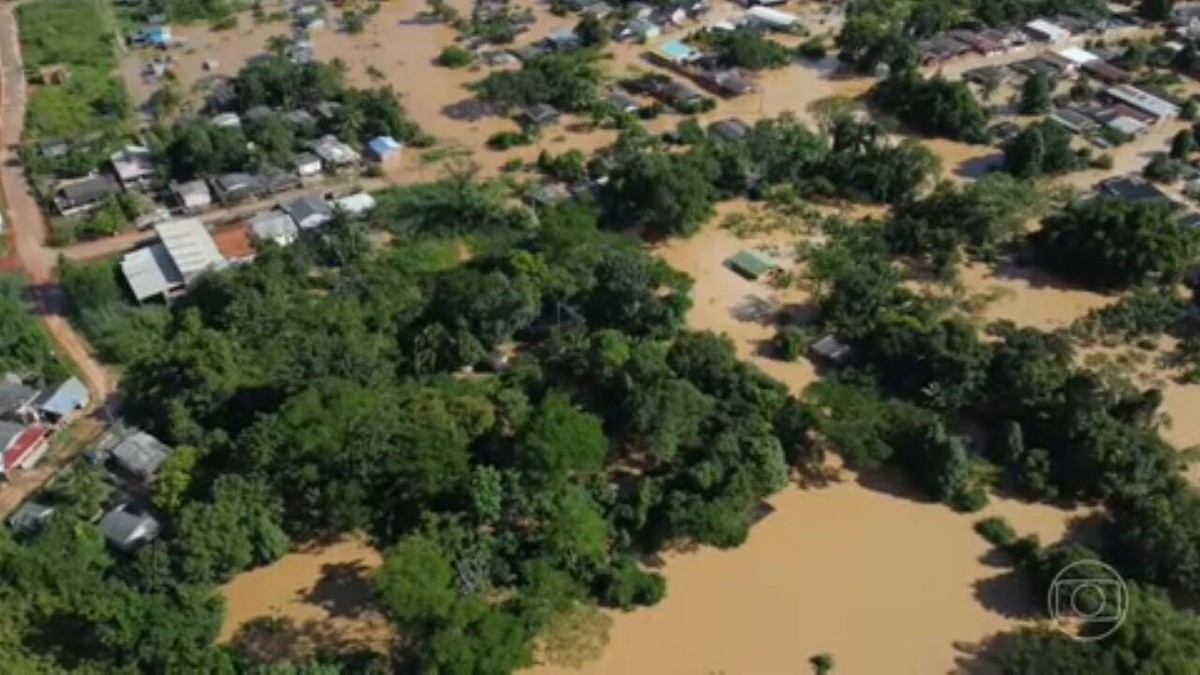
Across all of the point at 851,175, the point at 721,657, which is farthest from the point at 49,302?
the point at 851,175

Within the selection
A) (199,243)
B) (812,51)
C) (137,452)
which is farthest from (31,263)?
(812,51)

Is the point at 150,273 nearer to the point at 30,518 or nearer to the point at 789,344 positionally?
the point at 30,518

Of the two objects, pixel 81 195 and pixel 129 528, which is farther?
pixel 81 195

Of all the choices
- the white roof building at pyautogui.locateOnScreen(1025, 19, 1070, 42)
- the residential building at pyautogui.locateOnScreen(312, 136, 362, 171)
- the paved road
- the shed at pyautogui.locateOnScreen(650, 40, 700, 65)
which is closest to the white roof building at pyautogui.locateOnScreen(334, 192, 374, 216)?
the residential building at pyautogui.locateOnScreen(312, 136, 362, 171)

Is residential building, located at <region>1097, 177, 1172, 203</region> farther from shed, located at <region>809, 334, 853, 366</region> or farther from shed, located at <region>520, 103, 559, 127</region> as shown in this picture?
shed, located at <region>520, 103, 559, 127</region>

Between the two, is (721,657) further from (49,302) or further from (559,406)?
(49,302)

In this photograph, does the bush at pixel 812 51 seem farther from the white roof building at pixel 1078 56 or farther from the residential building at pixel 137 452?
the residential building at pixel 137 452
